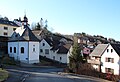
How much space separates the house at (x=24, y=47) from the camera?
55406mm

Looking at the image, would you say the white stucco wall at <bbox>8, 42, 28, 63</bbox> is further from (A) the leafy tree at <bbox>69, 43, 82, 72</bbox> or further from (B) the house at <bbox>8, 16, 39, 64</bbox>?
(A) the leafy tree at <bbox>69, 43, 82, 72</bbox>

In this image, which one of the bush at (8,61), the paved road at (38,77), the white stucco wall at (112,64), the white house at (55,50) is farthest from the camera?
the white house at (55,50)

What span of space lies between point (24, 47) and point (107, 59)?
789 inches

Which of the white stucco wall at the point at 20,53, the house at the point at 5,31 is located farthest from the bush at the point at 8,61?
the house at the point at 5,31

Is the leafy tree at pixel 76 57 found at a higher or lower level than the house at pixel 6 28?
lower

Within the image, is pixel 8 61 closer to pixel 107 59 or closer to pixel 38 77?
pixel 38 77

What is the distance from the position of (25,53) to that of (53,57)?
560 inches

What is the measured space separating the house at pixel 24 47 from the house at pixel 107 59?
14199 mm

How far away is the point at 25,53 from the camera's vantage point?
55.5 metres

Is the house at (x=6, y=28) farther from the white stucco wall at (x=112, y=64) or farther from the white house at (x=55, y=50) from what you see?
the white stucco wall at (x=112, y=64)

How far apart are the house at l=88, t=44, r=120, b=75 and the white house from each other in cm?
1143

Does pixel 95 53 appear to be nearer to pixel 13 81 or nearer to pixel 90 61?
pixel 90 61

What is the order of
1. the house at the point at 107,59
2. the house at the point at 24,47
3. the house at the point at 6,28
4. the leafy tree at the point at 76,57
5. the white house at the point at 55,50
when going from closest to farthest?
the leafy tree at the point at 76,57
the house at the point at 107,59
the house at the point at 24,47
the white house at the point at 55,50
the house at the point at 6,28

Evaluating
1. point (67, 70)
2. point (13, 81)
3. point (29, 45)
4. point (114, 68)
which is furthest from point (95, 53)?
point (13, 81)
